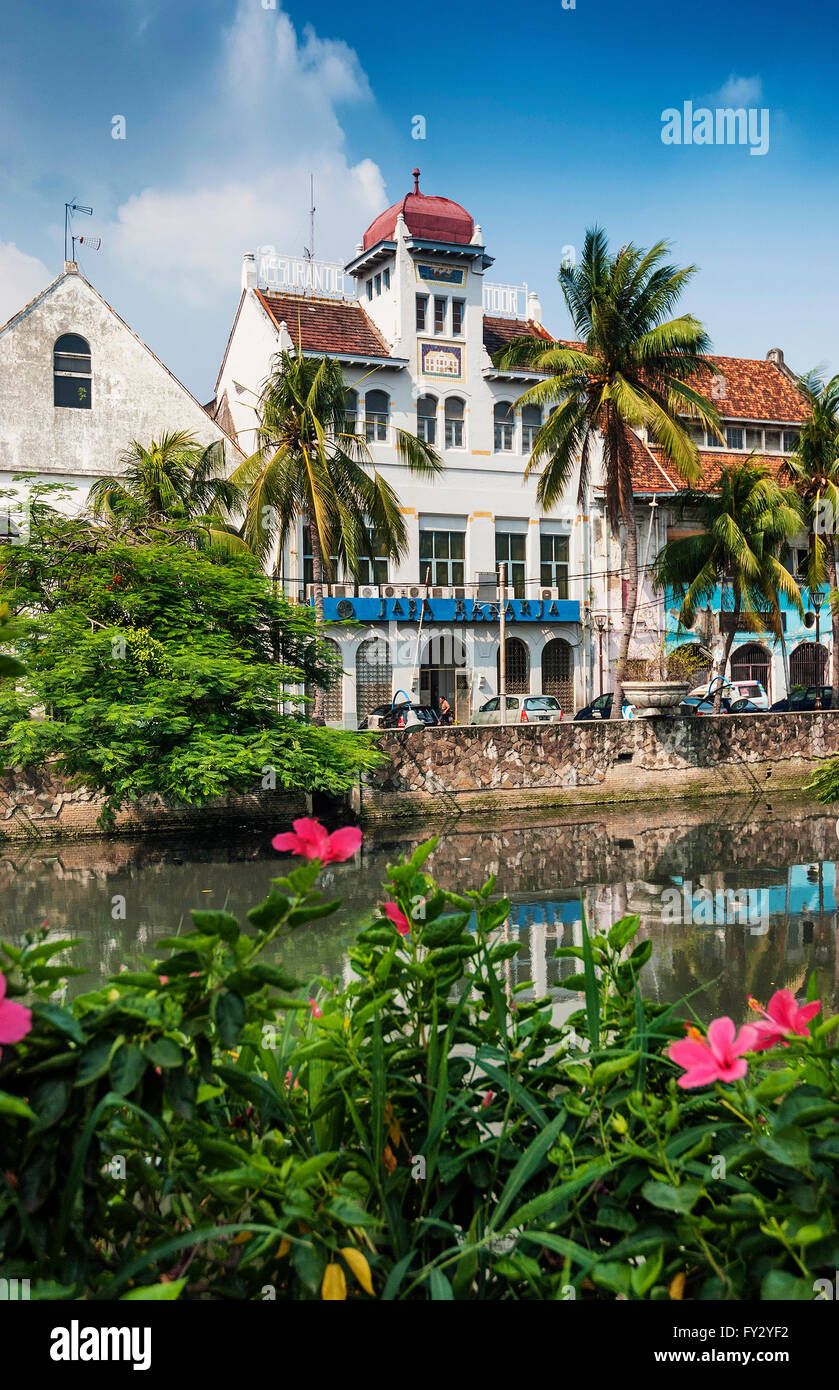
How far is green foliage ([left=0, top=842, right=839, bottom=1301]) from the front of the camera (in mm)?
1448

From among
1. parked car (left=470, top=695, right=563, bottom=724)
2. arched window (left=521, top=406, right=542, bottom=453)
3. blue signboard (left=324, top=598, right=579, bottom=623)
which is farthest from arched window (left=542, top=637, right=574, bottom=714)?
arched window (left=521, top=406, right=542, bottom=453)

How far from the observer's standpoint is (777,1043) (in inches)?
70.1

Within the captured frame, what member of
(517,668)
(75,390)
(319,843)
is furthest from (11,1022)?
(517,668)

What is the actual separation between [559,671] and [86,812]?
815 inches

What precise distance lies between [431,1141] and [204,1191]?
39 cm

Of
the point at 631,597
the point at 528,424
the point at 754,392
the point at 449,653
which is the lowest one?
the point at 449,653

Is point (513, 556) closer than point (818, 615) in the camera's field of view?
No

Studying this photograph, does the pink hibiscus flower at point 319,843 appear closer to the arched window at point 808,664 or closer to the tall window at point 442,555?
the tall window at point 442,555

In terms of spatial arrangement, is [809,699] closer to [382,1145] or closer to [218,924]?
[382,1145]

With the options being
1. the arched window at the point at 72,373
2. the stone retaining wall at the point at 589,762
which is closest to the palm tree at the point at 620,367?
the stone retaining wall at the point at 589,762

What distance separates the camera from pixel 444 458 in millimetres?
37188

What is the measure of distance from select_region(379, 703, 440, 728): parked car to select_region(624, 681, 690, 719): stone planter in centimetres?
506

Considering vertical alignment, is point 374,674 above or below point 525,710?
above

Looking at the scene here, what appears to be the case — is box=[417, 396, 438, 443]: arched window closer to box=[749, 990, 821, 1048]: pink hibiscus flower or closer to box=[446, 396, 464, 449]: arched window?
box=[446, 396, 464, 449]: arched window
